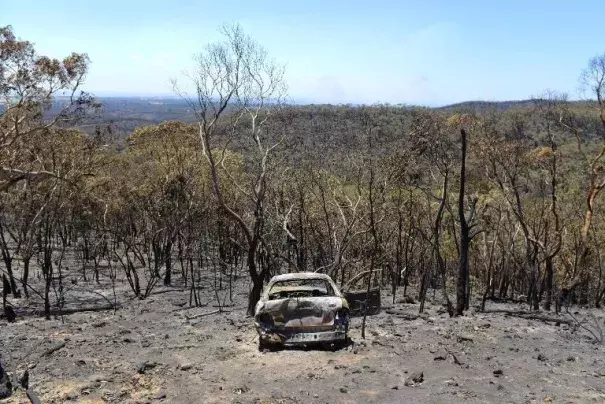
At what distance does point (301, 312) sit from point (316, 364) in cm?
108

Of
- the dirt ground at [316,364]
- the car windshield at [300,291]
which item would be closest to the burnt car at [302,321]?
the dirt ground at [316,364]

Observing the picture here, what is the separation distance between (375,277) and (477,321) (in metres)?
11.5

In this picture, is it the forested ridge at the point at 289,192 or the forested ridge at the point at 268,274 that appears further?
the forested ridge at the point at 289,192

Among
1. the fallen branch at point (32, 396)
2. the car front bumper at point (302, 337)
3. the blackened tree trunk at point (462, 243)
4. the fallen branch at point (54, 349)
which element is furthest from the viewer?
the blackened tree trunk at point (462, 243)

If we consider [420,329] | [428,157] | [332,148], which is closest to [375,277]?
[428,157]

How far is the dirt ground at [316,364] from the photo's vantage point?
8.21 meters

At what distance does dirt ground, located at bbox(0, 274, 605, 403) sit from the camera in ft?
26.9

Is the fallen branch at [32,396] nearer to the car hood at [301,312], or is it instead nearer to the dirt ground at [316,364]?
the dirt ground at [316,364]

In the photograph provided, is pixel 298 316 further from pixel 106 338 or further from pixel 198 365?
pixel 106 338

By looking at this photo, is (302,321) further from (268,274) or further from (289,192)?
(289,192)

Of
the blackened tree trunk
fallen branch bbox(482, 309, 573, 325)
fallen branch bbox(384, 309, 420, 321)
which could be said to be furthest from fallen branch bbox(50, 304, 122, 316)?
→ fallen branch bbox(482, 309, 573, 325)

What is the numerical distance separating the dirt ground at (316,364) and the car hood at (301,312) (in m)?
0.54

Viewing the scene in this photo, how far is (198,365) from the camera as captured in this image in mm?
9648

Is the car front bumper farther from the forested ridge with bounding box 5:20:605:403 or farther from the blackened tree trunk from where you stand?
the blackened tree trunk
